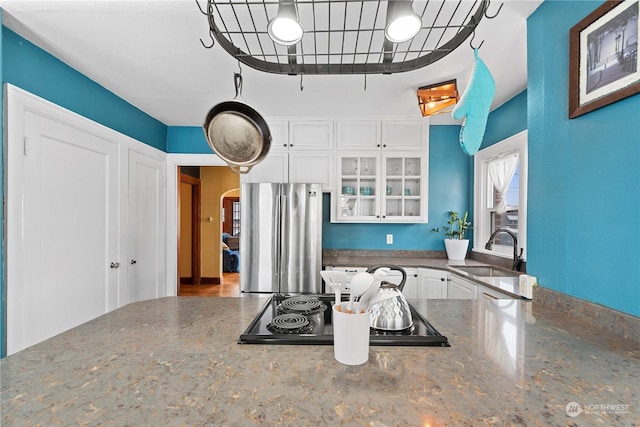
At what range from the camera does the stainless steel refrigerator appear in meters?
2.79

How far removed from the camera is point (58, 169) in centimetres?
198

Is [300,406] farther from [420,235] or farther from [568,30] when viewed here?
[420,235]

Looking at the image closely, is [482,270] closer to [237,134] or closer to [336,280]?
[336,280]

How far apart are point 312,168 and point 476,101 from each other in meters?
2.07

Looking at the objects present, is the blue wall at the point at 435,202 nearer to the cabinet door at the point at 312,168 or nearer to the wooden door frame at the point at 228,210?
the cabinet door at the point at 312,168

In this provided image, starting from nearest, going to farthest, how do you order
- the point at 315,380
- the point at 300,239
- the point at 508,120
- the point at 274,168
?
the point at 315,380 < the point at 508,120 < the point at 300,239 < the point at 274,168

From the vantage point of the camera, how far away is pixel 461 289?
95.3 inches

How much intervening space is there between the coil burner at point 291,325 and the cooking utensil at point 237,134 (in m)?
0.79

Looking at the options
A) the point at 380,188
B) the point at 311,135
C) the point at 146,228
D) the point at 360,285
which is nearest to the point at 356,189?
the point at 380,188

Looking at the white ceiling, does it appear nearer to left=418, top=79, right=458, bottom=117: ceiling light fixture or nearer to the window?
left=418, top=79, right=458, bottom=117: ceiling light fixture

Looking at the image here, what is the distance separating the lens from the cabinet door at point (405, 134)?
10.3ft

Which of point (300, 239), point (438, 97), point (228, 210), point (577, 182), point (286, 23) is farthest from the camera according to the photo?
point (228, 210)

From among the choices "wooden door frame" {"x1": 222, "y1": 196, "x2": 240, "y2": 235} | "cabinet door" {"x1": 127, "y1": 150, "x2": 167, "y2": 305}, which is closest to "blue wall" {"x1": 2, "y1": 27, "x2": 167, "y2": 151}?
"cabinet door" {"x1": 127, "y1": 150, "x2": 167, "y2": 305}

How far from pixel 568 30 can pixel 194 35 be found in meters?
1.88
